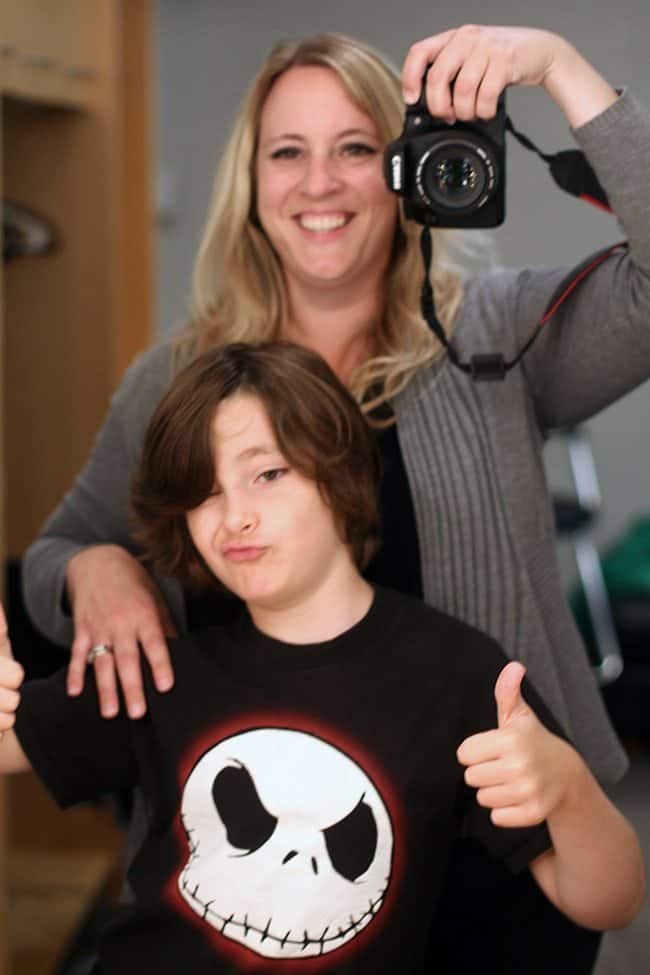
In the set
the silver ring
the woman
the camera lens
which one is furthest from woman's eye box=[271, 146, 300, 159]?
the silver ring

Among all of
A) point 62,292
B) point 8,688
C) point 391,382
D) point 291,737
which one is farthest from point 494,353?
point 62,292

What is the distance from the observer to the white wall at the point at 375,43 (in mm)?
1793

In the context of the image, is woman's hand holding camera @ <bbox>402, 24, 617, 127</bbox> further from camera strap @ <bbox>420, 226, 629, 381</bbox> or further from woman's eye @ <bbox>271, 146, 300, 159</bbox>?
woman's eye @ <bbox>271, 146, 300, 159</bbox>

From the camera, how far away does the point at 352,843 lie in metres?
1.08

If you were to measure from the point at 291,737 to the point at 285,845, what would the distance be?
85 mm

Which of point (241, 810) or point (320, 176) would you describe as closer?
point (241, 810)

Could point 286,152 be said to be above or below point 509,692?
above

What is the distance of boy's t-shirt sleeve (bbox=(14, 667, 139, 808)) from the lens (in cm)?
114

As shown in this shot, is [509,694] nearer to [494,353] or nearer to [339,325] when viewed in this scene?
[494,353]

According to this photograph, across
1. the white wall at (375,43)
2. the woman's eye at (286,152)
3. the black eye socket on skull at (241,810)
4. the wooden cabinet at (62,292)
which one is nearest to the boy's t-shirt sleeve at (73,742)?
the black eye socket on skull at (241,810)

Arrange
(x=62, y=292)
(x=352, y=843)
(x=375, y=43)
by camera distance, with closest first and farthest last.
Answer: (x=352, y=843) < (x=375, y=43) < (x=62, y=292)

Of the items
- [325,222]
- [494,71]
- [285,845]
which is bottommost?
[285,845]

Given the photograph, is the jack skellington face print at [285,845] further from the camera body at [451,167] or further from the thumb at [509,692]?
the camera body at [451,167]

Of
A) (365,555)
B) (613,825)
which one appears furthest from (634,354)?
(613,825)
